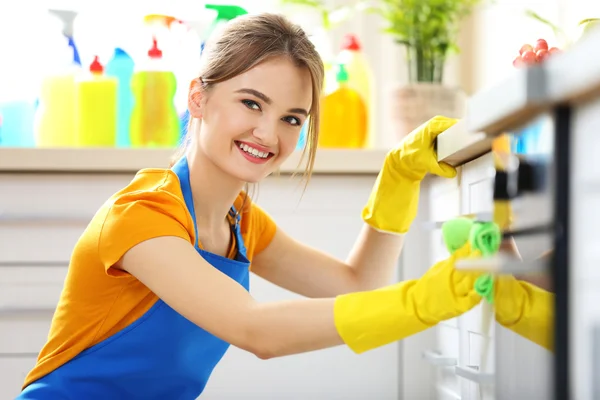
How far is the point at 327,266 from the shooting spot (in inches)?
60.7

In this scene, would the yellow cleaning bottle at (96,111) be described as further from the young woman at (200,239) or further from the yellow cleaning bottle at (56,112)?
the young woman at (200,239)

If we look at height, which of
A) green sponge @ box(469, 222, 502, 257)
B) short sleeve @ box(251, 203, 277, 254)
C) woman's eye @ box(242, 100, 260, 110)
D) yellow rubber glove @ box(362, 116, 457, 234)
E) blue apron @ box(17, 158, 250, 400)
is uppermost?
woman's eye @ box(242, 100, 260, 110)

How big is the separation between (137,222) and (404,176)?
0.45 m

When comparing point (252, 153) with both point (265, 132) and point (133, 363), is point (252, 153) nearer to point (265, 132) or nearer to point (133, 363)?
point (265, 132)

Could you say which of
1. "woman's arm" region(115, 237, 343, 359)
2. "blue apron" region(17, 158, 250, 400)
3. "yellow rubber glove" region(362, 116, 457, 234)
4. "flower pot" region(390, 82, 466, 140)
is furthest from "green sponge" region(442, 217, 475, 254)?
"flower pot" region(390, 82, 466, 140)

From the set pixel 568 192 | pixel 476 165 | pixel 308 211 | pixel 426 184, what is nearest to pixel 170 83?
pixel 308 211

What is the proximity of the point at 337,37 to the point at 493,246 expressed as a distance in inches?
70.5

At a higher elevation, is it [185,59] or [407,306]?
[185,59]

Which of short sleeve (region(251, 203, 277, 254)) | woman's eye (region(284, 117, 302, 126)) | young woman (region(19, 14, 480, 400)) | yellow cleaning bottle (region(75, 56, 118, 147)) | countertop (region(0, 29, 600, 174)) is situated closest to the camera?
countertop (region(0, 29, 600, 174))

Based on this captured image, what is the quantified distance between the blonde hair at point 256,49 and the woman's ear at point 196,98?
1 cm

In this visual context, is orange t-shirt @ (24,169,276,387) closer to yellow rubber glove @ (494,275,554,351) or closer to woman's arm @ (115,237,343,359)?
woman's arm @ (115,237,343,359)

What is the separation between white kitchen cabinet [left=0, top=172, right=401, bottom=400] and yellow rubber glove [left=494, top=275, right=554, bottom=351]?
1.02 metres

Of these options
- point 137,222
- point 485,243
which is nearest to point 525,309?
point 485,243

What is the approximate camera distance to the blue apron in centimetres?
125
